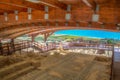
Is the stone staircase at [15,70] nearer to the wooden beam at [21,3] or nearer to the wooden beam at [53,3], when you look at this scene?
the wooden beam at [21,3]

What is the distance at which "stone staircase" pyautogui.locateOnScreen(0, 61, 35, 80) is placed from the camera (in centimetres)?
578

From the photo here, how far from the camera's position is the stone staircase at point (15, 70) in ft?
19.0

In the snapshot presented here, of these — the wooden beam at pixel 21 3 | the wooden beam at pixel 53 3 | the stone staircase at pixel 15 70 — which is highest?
the wooden beam at pixel 21 3

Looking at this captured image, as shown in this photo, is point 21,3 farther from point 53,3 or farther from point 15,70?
point 15,70

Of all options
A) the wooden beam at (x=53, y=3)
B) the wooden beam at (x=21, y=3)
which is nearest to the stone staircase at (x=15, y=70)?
the wooden beam at (x=21, y=3)

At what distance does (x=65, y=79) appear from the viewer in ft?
20.3

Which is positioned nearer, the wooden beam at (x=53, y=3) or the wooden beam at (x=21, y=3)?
the wooden beam at (x=53, y=3)

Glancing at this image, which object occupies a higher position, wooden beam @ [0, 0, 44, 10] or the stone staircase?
wooden beam @ [0, 0, 44, 10]

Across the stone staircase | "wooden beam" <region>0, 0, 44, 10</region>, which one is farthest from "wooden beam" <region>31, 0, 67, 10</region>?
the stone staircase

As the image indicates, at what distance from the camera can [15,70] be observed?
6.41 metres

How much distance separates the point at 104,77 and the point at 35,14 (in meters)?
5.21

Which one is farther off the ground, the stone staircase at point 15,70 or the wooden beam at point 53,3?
the wooden beam at point 53,3

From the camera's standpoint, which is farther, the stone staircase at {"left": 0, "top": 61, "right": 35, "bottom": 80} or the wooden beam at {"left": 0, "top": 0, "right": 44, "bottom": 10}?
the stone staircase at {"left": 0, "top": 61, "right": 35, "bottom": 80}

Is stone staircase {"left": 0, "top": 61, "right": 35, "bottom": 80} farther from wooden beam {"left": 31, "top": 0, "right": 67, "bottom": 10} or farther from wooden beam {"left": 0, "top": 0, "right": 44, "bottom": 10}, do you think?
wooden beam {"left": 31, "top": 0, "right": 67, "bottom": 10}
